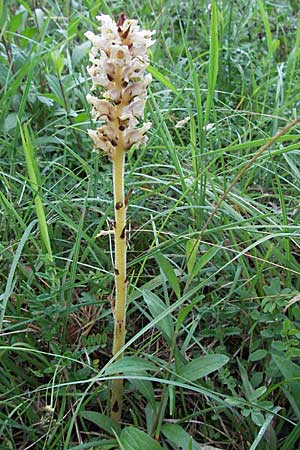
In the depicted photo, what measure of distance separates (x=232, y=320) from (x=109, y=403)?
42cm

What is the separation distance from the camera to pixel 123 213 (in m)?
1.43

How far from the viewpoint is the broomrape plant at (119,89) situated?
4.14ft

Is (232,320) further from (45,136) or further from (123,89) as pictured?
(45,136)

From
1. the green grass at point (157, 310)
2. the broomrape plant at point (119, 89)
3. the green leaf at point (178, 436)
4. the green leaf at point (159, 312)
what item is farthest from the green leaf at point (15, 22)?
the green leaf at point (178, 436)

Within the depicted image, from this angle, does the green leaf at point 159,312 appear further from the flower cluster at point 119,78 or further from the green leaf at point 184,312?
the flower cluster at point 119,78

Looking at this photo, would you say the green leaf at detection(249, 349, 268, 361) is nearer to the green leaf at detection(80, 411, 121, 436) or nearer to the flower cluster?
the green leaf at detection(80, 411, 121, 436)

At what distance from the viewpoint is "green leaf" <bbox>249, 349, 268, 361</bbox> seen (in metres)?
1.59

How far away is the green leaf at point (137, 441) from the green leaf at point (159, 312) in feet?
0.78

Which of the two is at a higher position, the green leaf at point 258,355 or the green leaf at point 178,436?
the green leaf at point 258,355

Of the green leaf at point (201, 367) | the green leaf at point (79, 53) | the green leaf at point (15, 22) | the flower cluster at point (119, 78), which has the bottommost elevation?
the green leaf at point (201, 367)

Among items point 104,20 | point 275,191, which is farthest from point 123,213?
point 275,191

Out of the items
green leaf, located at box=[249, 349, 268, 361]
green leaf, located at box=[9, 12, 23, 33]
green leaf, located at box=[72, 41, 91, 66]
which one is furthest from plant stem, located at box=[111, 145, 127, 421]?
green leaf, located at box=[9, 12, 23, 33]

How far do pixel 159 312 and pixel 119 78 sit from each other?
58 cm

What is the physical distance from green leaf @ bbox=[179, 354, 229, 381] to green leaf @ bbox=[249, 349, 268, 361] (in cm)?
16
